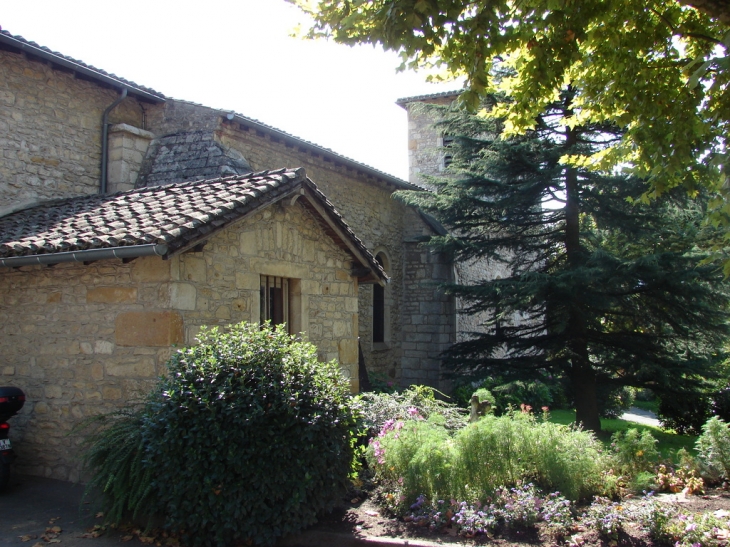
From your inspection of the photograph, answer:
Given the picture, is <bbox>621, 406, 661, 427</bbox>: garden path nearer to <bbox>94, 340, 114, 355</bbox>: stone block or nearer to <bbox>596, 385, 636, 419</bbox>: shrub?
<bbox>596, 385, 636, 419</bbox>: shrub

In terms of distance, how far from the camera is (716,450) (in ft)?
20.7

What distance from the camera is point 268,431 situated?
4.96 m

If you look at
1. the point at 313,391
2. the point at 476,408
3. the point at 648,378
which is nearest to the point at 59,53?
the point at 313,391

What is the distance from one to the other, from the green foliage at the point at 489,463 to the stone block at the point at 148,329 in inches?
97.5

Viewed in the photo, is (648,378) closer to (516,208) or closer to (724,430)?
(516,208)

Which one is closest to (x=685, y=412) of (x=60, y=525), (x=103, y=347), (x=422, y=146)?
(x=103, y=347)

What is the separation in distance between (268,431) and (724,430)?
4.71m

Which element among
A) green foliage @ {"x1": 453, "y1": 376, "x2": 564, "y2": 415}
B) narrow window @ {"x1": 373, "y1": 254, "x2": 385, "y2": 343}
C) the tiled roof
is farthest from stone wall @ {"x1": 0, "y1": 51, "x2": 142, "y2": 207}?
green foliage @ {"x1": 453, "y1": 376, "x2": 564, "y2": 415}

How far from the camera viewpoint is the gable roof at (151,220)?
6.05m

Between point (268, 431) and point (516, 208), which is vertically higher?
point (516, 208)

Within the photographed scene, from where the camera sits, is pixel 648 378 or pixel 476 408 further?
pixel 648 378

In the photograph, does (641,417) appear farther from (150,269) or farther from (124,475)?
(124,475)

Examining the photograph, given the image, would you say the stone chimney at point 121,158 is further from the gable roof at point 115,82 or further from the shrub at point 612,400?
the shrub at point 612,400

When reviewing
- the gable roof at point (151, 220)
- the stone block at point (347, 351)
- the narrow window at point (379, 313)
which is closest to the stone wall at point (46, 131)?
the gable roof at point (151, 220)
